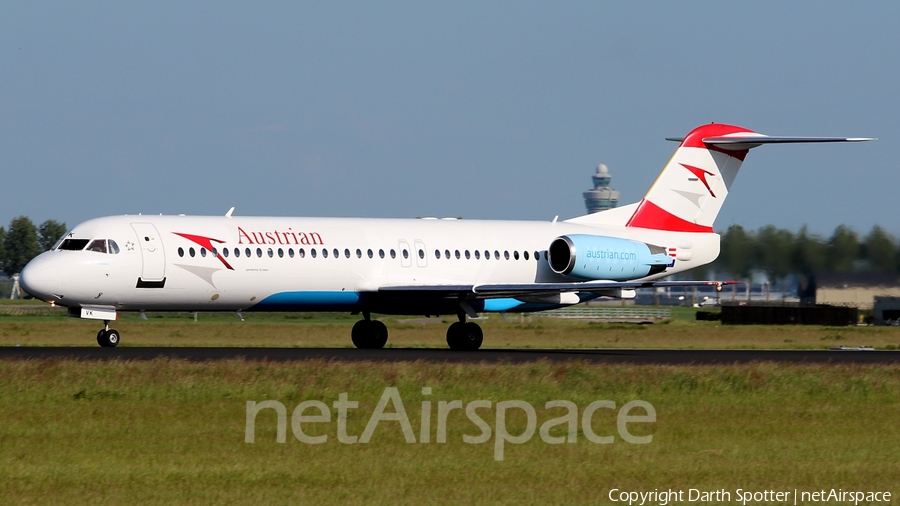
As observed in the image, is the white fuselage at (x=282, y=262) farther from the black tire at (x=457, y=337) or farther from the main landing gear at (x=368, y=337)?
the main landing gear at (x=368, y=337)

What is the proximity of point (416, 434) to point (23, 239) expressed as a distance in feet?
416

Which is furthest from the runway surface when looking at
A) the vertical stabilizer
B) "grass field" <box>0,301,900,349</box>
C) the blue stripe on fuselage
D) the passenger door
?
"grass field" <box>0,301,900,349</box>

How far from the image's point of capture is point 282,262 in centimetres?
3033

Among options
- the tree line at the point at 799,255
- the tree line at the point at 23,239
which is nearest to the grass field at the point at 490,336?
the tree line at the point at 799,255

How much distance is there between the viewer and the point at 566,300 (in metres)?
32.6

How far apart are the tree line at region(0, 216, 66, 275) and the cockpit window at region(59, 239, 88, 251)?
332 feet

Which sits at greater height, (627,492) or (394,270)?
(394,270)

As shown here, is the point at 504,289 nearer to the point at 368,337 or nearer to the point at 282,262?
the point at 368,337

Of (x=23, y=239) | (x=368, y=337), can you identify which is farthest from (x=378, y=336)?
(x=23, y=239)

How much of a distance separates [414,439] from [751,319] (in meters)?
47.6

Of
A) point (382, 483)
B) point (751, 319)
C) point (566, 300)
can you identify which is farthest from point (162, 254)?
point (751, 319)

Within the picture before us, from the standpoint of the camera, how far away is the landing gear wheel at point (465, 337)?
3266cm

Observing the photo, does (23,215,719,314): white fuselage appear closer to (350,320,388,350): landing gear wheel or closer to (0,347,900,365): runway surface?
(350,320,388,350): landing gear wheel

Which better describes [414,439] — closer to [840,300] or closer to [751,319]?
[840,300]
